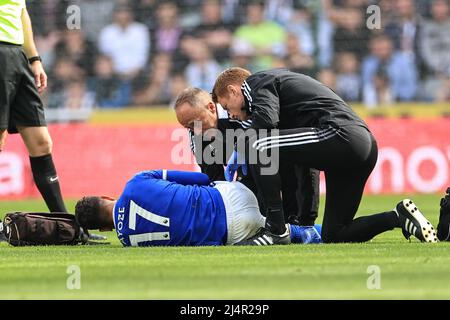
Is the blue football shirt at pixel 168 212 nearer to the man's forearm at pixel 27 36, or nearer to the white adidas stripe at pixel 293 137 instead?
the white adidas stripe at pixel 293 137

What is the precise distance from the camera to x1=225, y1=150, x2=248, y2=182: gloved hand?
287 inches

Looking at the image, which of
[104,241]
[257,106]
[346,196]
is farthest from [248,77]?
[104,241]

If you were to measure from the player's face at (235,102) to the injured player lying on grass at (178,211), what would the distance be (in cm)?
48

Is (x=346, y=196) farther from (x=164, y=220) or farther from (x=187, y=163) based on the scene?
(x=187, y=163)

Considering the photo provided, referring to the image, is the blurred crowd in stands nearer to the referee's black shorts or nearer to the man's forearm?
the man's forearm

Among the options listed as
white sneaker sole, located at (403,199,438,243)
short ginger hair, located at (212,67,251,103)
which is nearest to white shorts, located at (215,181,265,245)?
short ginger hair, located at (212,67,251,103)

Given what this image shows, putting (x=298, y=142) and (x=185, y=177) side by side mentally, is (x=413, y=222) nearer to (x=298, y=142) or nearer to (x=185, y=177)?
(x=298, y=142)

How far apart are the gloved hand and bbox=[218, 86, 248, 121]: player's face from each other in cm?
29

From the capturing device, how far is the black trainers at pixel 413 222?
6957mm

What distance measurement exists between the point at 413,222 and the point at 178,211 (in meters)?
1.59

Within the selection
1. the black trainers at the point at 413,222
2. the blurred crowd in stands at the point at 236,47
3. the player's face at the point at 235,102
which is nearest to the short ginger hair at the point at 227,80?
the player's face at the point at 235,102

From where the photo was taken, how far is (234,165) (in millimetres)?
7469

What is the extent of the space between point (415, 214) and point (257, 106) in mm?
1290

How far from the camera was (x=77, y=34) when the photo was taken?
17375 millimetres
